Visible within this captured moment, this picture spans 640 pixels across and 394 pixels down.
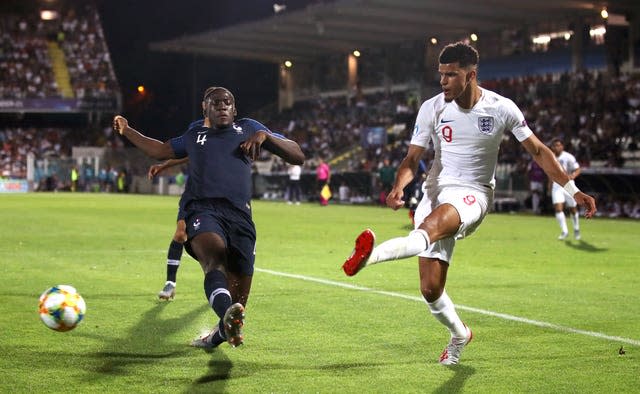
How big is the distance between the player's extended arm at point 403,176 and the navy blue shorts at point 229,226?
3.45 ft

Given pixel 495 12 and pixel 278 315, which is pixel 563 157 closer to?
pixel 278 315

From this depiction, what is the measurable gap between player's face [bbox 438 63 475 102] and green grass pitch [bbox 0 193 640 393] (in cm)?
191

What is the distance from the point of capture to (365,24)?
49344 mm

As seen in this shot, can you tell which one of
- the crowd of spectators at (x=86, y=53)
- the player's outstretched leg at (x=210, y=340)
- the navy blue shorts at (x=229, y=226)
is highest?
the crowd of spectators at (x=86, y=53)

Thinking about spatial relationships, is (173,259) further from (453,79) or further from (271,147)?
(453,79)

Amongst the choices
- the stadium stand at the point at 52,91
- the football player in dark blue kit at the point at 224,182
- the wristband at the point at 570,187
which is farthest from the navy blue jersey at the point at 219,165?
the stadium stand at the point at 52,91

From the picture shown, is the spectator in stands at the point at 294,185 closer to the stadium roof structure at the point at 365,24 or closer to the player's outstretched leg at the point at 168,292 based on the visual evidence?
the stadium roof structure at the point at 365,24

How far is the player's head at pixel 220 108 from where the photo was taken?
22.4ft

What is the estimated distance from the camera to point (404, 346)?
736 centimetres

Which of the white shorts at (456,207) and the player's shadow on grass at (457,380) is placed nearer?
the player's shadow on grass at (457,380)

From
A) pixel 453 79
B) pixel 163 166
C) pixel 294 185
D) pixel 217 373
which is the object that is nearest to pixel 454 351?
pixel 217 373

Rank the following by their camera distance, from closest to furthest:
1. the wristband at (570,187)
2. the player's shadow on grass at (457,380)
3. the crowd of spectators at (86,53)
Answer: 1. the player's shadow on grass at (457,380)
2. the wristband at (570,187)
3. the crowd of spectators at (86,53)

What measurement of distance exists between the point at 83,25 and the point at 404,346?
6644cm

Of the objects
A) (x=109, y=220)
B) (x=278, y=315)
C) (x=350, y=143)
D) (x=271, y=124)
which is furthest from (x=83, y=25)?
(x=278, y=315)
